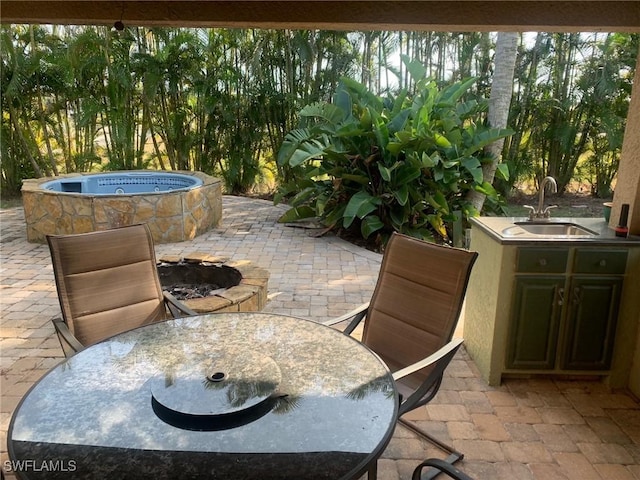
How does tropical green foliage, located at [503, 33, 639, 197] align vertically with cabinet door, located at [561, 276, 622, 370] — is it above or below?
above

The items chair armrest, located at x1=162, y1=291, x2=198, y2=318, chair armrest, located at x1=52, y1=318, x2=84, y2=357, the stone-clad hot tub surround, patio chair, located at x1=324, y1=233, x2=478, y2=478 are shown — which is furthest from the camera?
the stone-clad hot tub surround

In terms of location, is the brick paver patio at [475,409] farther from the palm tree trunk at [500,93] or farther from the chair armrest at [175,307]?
the palm tree trunk at [500,93]

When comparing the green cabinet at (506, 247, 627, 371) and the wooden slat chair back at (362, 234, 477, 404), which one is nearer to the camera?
the wooden slat chair back at (362, 234, 477, 404)

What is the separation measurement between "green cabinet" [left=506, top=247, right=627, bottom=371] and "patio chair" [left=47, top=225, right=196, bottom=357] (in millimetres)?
1834

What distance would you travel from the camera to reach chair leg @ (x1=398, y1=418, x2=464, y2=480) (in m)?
2.08

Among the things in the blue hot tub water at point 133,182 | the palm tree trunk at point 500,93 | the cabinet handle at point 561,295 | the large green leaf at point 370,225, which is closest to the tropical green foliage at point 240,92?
the blue hot tub water at point 133,182

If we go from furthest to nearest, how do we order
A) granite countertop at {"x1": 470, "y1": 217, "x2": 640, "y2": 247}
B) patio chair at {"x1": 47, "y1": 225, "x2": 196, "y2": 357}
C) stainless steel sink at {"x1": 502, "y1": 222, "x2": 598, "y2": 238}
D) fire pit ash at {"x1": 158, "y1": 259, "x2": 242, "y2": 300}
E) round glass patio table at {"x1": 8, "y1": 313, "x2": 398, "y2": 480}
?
fire pit ash at {"x1": 158, "y1": 259, "x2": 242, "y2": 300}
stainless steel sink at {"x1": 502, "y1": 222, "x2": 598, "y2": 238}
granite countertop at {"x1": 470, "y1": 217, "x2": 640, "y2": 247}
patio chair at {"x1": 47, "y1": 225, "x2": 196, "y2": 357}
round glass patio table at {"x1": 8, "y1": 313, "x2": 398, "y2": 480}

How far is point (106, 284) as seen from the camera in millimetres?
2359

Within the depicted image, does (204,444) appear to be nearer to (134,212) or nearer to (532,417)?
(532,417)

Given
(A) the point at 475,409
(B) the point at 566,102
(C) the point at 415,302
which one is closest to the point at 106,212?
(C) the point at 415,302

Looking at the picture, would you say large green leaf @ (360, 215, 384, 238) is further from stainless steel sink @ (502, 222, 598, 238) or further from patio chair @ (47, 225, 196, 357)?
patio chair @ (47, 225, 196, 357)

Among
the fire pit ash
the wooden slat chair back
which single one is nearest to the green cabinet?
the wooden slat chair back

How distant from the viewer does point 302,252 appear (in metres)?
5.57

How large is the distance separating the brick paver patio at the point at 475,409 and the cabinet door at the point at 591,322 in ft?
0.62
